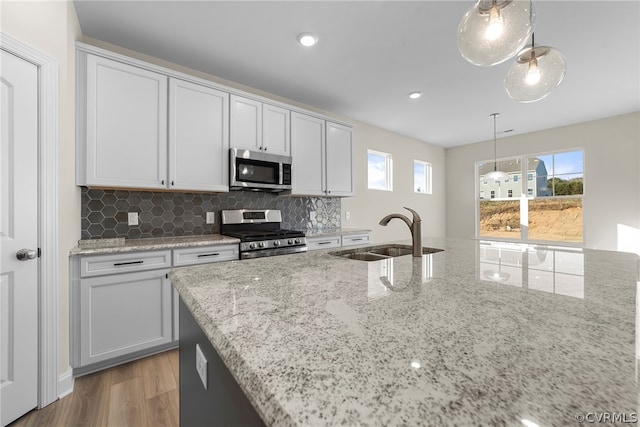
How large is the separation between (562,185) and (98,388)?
637 centimetres

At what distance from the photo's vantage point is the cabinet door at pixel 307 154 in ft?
10.6

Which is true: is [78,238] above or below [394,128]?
below

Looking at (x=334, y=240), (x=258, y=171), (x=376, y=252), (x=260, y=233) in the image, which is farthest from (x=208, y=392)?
(x=334, y=240)

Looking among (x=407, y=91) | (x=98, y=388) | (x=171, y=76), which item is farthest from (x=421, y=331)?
(x=407, y=91)

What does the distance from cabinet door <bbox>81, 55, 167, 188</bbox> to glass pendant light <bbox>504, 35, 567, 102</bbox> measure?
251 centimetres

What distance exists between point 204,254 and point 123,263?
559mm

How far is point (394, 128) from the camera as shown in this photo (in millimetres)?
4758

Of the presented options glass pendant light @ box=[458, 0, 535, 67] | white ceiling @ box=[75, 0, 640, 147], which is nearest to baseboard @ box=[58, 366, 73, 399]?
white ceiling @ box=[75, 0, 640, 147]

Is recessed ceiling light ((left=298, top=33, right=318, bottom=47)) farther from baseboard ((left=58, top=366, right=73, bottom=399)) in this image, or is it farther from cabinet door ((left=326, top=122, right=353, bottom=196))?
baseboard ((left=58, top=366, right=73, bottom=399))

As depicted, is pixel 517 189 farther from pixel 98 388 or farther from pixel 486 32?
pixel 98 388

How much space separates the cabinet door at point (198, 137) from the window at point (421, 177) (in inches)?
155

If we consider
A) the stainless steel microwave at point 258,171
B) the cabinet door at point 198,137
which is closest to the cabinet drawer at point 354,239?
the stainless steel microwave at point 258,171

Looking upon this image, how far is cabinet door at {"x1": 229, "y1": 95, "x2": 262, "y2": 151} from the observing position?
2.74 m

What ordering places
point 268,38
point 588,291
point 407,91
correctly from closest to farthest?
point 588,291 < point 268,38 < point 407,91
